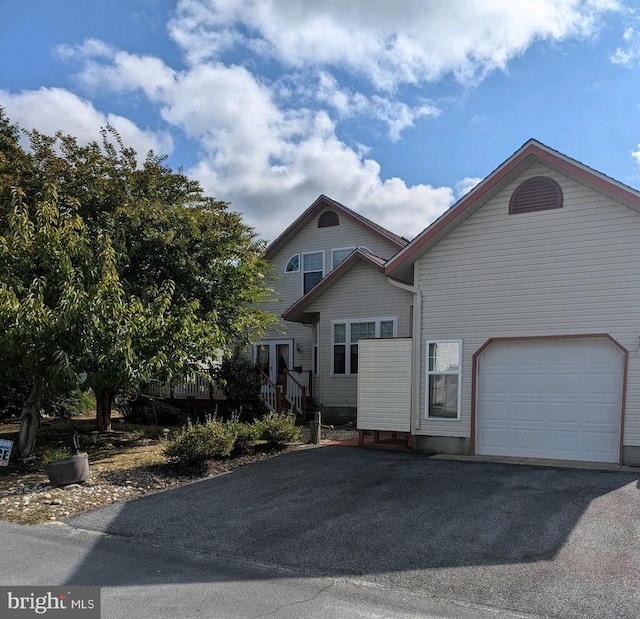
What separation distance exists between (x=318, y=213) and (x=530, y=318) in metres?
11.9

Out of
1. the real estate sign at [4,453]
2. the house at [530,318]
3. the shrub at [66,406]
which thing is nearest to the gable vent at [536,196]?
the house at [530,318]

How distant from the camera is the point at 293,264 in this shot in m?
21.4

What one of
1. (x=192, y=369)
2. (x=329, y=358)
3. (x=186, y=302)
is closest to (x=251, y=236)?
(x=186, y=302)

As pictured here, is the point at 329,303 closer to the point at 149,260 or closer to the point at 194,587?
the point at 149,260

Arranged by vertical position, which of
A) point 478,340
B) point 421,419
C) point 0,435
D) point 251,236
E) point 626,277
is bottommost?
point 0,435

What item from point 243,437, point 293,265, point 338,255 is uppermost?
point 338,255

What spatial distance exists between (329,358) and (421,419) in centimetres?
647

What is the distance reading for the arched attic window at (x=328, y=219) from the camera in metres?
20.5

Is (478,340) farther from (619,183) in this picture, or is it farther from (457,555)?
(457,555)

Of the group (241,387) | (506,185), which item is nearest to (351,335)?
(241,387)

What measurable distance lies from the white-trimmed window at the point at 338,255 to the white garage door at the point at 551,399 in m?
10.1

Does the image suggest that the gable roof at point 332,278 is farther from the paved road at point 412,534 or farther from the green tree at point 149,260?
the paved road at point 412,534

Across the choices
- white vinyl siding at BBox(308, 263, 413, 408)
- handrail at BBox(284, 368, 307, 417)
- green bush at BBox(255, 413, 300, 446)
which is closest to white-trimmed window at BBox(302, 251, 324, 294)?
white vinyl siding at BBox(308, 263, 413, 408)

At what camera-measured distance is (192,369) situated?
11852 millimetres
